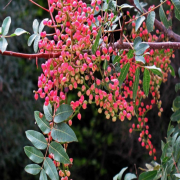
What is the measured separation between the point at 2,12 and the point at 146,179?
135 centimetres

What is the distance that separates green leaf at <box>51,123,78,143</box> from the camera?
0.52m

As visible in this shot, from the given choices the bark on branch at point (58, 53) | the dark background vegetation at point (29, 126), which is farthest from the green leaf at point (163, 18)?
the dark background vegetation at point (29, 126)

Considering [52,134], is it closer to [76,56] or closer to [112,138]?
[76,56]

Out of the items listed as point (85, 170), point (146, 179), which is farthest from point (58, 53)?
point (85, 170)

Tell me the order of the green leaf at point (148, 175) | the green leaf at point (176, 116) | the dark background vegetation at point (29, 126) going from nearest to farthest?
1. the green leaf at point (148, 175)
2. the green leaf at point (176, 116)
3. the dark background vegetation at point (29, 126)

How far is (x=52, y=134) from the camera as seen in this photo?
532 mm

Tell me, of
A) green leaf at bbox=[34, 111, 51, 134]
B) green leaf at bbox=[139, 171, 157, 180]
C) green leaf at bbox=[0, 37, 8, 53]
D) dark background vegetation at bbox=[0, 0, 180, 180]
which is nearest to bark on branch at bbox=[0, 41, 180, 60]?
green leaf at bbox=[0, 37, 8, 53]

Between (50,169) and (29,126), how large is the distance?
1.21m

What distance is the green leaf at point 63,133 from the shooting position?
1.69ft

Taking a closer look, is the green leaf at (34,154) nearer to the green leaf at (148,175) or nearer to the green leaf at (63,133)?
the green leaf at (63,133)

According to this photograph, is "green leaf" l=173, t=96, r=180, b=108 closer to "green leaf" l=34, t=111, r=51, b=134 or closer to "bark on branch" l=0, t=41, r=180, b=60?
"bark on branch" l=0, t=41, r=180, b=60

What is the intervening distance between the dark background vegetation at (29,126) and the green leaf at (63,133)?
1169mm

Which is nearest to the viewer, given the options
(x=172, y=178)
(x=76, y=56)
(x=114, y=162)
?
(x=76, y=56)

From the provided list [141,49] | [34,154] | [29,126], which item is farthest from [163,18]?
[29,126]
